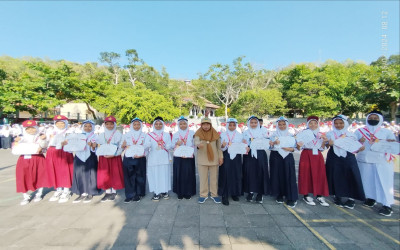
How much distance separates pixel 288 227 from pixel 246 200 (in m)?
1.17

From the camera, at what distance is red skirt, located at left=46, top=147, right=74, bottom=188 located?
4555 millimetres

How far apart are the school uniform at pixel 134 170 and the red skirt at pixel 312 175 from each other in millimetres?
3521

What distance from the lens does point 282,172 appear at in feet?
13.9

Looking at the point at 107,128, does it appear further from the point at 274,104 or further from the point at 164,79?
the point at 164,79

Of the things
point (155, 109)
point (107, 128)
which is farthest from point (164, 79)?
point (107, 128)

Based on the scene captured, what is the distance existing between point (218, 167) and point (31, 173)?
418 cm

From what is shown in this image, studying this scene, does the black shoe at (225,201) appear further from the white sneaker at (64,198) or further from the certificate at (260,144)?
the white sneaker at (64,198)

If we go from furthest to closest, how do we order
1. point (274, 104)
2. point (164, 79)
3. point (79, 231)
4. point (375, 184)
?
point (164, 79) < point (274, 104) < point (375, 184) < point (79, 231)

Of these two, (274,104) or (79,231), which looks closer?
(79,231)

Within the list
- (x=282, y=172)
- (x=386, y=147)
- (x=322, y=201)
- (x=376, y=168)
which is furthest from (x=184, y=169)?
(x=386, y=147)

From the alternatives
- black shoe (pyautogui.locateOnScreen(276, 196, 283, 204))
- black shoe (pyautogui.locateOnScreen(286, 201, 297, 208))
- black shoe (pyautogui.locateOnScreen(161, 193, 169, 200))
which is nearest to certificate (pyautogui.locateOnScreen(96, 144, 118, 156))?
black shoe (pyautogui.locateOnScreen(161, 193, 169, 200))

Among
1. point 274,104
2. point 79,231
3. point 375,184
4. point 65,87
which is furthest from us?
point 274,104

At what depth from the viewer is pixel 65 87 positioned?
18.7 meters

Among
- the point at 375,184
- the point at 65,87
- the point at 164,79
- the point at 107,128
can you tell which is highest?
the point at 164,79
